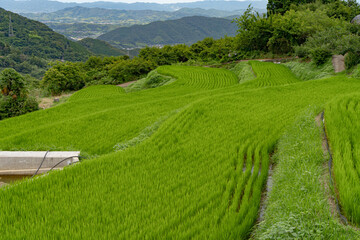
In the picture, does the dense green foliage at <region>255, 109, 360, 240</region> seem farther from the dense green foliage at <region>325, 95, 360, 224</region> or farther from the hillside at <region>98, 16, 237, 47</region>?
the hillside at <region>98, 16, 237, 47</region>

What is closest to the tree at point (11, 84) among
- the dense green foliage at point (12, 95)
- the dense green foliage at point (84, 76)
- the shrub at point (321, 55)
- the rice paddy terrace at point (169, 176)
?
the dense green foliage at point (12, 95)

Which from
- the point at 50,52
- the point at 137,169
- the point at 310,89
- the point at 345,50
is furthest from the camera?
the point at 50,52

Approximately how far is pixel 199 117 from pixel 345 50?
11.3 m

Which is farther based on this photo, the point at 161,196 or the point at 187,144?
the point at 187,144

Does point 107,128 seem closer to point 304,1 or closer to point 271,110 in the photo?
point 271,110

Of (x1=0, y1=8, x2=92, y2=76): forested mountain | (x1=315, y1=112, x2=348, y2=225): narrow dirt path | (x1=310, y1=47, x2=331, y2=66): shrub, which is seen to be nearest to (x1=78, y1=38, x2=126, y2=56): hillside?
(x1=0, y1=8, x2=92, y2=76): forested mountain

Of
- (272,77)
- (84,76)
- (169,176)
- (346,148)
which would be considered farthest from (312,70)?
(84,76)

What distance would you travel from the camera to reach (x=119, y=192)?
3227 mm

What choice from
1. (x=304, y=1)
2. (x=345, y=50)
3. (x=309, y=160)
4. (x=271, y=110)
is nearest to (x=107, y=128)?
(x=271, y=110)

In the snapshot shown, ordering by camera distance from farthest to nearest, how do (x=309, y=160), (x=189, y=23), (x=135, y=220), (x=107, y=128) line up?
1. (x=189, y=23)
2. (x=107, y=128)
3. (x=309, y=160)
4. (x=135, y=220)

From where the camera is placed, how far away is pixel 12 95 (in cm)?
1355

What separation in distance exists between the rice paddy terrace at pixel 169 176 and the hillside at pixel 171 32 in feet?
484

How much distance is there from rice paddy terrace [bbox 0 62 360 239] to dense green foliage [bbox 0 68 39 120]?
7.36 metres

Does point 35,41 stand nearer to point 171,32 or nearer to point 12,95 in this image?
point 12,95
